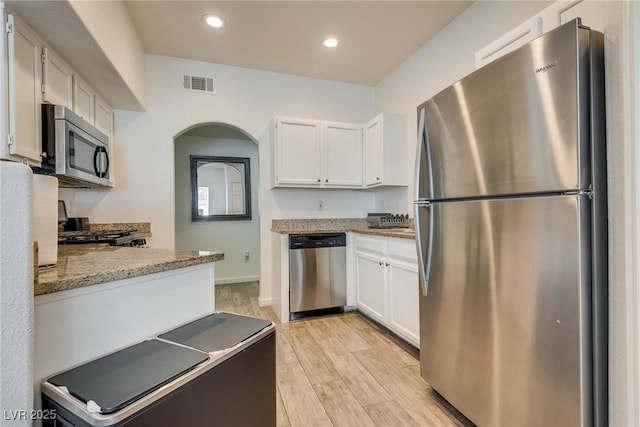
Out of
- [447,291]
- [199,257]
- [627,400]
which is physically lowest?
[627,400]

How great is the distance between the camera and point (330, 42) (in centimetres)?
298

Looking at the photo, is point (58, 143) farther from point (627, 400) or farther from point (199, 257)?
point (627, 400)

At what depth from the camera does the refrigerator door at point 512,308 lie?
41.3 inches

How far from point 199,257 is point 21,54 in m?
1.56

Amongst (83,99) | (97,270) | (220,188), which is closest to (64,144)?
(83,99)

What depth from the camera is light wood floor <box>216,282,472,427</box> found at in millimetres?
1602

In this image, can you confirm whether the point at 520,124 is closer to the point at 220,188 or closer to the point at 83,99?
the point at 83,99

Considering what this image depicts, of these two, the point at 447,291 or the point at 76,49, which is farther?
the point at 76,49

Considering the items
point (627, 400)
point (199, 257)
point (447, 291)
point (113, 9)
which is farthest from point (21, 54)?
point (627, 400)

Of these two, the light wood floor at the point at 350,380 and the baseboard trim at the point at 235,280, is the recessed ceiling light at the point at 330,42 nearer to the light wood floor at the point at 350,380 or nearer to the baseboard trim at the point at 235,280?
the light wood floor at the point at 350,380

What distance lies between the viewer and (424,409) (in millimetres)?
1653

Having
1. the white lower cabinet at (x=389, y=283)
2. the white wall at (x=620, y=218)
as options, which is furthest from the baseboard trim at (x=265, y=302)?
the white wall at (x=620, y=218)

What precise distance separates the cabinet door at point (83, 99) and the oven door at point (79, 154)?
0.73 feet

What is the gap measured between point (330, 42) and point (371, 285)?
2.46 meters
